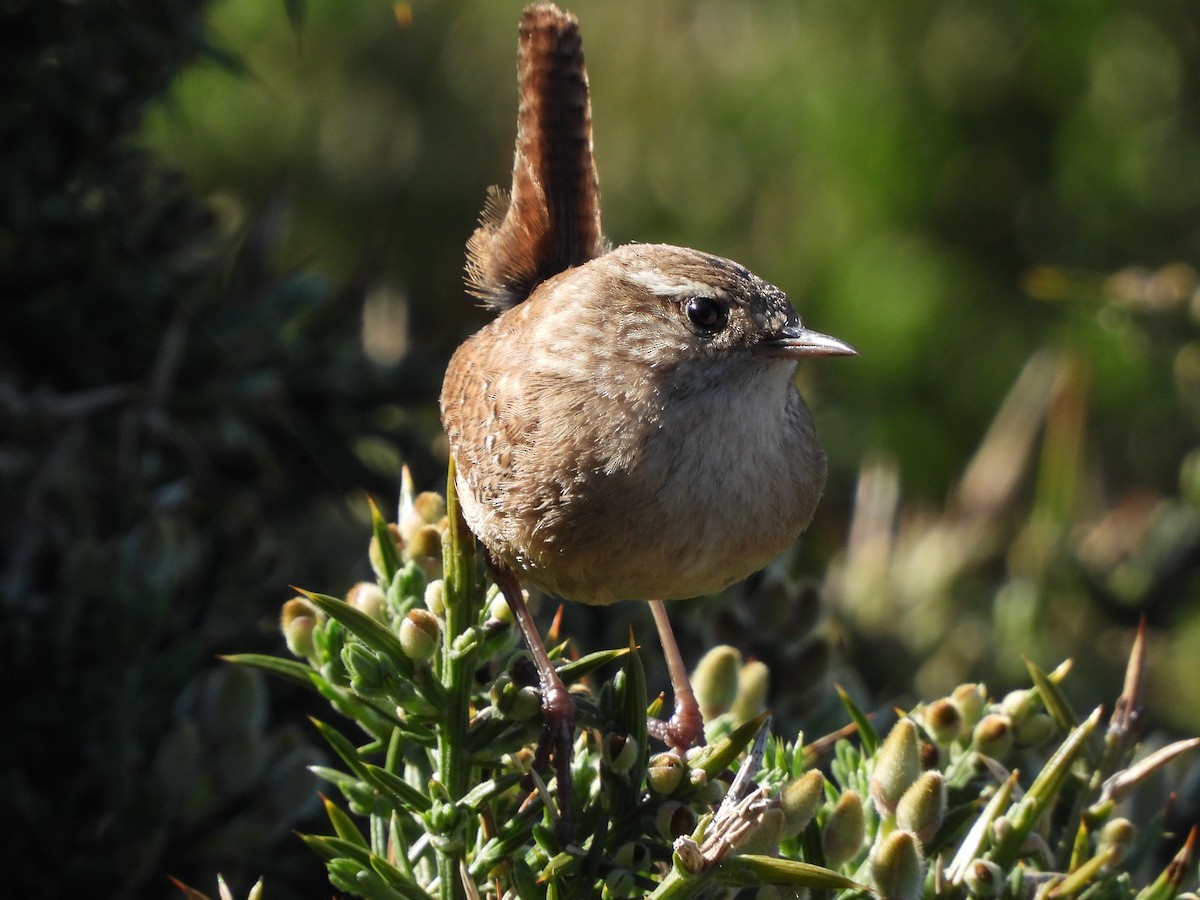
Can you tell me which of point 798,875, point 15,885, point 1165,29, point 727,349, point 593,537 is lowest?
point 15,885

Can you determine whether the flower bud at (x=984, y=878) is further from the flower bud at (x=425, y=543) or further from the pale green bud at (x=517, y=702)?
the flower bud at (x=425, y=543)

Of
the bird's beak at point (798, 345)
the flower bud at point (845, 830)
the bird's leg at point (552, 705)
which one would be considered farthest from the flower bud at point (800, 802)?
the bird's beak at point (798, 345)

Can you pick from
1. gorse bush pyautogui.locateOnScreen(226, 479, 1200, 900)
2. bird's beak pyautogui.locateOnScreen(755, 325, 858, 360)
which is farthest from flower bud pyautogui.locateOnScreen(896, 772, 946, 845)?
bird's beak pyautogui.locateOnScreen(755, 325, 858, 360)

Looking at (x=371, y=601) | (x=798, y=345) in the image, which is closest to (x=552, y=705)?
(x=371, y=601)

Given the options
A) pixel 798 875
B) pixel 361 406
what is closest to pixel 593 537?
pixel 798 875

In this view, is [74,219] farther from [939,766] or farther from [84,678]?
[939,766]

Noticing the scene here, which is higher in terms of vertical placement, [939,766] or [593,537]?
[593,537]
